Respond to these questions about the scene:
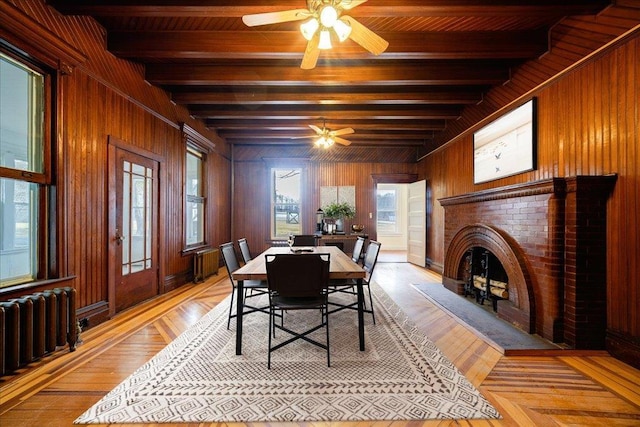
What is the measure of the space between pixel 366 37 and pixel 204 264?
4.61 metres

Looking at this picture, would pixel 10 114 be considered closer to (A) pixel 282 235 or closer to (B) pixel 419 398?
(B) pixel 419 398

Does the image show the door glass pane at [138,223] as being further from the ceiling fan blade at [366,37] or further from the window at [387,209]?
the window at [387,209]

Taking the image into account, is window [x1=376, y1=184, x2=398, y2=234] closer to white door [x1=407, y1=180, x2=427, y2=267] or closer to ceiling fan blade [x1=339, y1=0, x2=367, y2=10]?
white door [x1=407, y1=180, x2=427, y2=267]

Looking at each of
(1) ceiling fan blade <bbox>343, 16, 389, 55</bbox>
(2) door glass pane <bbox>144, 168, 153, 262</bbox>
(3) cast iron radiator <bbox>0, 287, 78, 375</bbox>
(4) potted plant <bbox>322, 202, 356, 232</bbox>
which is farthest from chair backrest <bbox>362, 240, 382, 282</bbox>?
(4) potted plant <bbox>322, 202, 356, 232</bbox>

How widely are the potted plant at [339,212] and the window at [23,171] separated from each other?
5408 mm

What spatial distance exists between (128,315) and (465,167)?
18.1ft

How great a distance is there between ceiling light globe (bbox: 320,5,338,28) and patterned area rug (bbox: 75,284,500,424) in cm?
262

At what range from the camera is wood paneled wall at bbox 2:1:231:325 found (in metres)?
2.79

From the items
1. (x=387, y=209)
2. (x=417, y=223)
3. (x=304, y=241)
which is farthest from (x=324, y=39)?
(x=387, y=209)

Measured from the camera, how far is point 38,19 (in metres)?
2.55

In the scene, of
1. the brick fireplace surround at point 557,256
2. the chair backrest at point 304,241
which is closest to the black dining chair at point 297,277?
the chair backrest at point 304,241

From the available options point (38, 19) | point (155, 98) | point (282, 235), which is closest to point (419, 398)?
point (38, 19)

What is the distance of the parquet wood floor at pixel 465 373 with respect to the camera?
5.86 ft

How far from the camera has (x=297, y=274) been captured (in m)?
2.42
